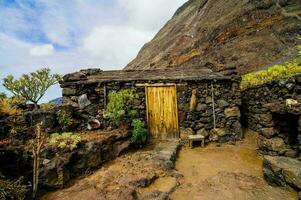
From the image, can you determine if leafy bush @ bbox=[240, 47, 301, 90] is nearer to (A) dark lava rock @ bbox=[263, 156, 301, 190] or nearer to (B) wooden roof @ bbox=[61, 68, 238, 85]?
(B) wooden roof @ bbox=[61, 68, 238, 85]

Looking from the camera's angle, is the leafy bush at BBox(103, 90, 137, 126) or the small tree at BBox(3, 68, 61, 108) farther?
the small tree at BBox(3, 68, 61, 108)

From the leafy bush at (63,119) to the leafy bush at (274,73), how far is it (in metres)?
8.25

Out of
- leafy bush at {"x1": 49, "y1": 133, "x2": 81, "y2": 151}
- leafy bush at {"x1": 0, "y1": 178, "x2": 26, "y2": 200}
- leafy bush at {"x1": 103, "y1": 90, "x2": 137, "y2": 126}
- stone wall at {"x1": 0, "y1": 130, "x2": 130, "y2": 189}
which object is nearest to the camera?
leafy bush at {"x1": 0, "y1": 178, "x2": 26, "y2": 200}

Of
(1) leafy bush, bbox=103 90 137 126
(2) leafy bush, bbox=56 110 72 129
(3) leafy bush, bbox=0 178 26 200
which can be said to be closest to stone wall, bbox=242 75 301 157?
(1) leafy bush, bbox=103 90 137 126

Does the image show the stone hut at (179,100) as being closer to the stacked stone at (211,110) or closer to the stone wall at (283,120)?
the stacked stone at (211,110)

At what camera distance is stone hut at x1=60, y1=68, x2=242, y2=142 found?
1116 cm

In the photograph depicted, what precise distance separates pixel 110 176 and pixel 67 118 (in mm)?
4091

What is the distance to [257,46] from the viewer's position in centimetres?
1842

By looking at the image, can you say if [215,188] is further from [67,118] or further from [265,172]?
[67,118]

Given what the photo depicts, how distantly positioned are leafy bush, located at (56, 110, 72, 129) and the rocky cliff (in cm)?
856

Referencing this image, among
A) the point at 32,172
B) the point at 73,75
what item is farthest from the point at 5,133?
the point at 73,75

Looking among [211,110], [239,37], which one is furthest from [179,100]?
[239,37]

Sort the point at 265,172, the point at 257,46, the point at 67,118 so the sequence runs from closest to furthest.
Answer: the point at 265,172 → the point at 67,118 → the point at 257,46

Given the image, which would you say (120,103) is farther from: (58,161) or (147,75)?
(58,161)
